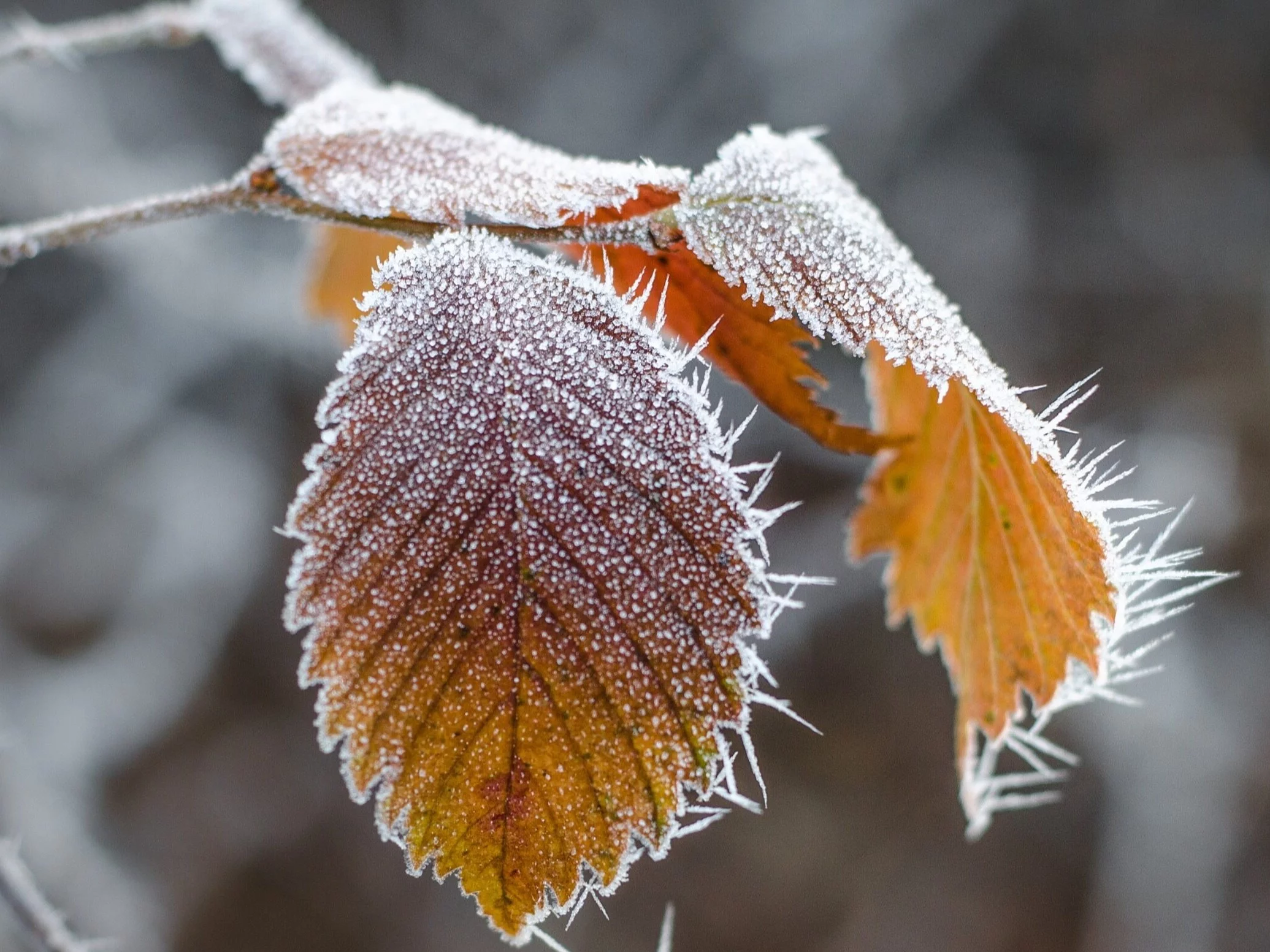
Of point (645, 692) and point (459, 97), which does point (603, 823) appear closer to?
point (645, 692)

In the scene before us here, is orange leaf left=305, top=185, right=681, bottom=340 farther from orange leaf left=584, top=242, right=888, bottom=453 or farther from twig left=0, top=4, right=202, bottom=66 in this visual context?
orange leaf left=584, top=242, right=888, bottom=453

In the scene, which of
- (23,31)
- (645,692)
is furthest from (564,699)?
(23,31)

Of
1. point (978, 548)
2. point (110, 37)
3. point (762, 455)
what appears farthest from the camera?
point (762, 455)

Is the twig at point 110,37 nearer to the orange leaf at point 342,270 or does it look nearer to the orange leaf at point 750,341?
the orange leaf at point 342,270

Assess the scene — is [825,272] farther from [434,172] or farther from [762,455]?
[762,455]

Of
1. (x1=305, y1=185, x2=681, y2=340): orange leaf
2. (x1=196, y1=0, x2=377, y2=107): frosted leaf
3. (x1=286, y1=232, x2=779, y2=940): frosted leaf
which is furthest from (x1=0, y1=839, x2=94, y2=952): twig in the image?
(x1=196, y1=0, x2=377, y2=107): frosted leaf

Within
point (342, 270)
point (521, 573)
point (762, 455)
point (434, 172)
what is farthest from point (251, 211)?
point (762, 455)

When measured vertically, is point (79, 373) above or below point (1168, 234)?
below

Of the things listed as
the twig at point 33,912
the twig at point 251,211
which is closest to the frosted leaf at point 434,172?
the twig at point 251,211
